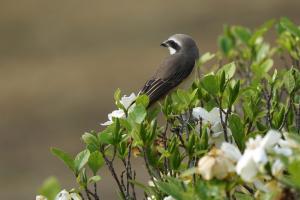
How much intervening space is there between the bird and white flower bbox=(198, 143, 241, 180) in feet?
10.4

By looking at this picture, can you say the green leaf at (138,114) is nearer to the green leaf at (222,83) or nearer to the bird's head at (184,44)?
the green leaf at (222,83)

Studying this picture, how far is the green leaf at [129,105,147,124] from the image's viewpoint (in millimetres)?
3057

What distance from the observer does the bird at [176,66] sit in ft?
19.1

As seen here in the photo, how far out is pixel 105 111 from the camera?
15.2 metres

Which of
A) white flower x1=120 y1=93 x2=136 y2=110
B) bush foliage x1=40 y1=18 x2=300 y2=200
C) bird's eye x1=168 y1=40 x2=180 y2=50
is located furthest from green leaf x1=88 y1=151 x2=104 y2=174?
bird's eye x1=168 y1=40 x2=180 y2=50

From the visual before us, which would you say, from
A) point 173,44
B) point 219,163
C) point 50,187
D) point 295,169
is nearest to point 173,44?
point 173,44

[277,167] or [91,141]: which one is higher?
[91,141]

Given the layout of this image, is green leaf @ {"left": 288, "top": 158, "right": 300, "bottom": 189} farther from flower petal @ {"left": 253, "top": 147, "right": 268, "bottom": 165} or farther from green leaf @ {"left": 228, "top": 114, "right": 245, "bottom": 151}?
green leaf @ {"left": 228, "top": 114, "right": 245, "bottom": 151}

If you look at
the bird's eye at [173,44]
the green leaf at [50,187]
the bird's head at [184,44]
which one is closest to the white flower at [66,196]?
the green leaf at [50,187]

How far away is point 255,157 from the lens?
2.30m

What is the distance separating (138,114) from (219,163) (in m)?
0.73

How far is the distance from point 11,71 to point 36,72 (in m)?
0.48

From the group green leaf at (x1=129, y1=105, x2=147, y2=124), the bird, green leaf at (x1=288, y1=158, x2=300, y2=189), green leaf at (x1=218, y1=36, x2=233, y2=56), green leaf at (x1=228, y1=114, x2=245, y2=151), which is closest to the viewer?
green leaf at (x1=288, y1=158, x2=300, y2=189)

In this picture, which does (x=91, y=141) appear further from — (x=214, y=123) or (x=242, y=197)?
(x=242, y=197)
